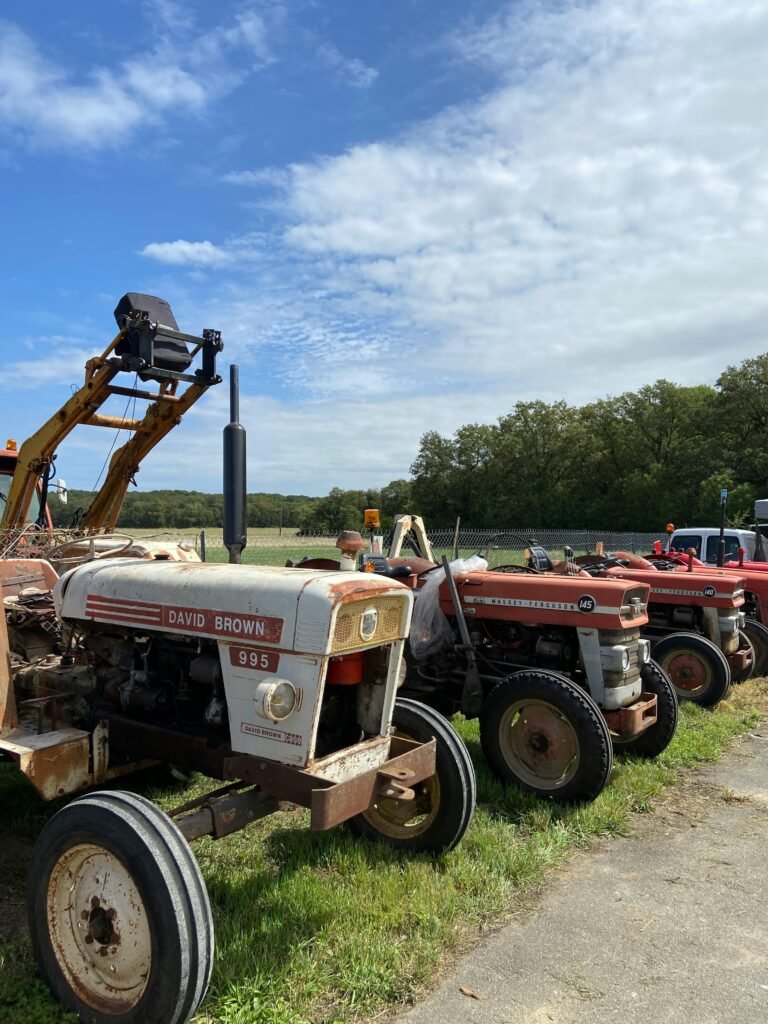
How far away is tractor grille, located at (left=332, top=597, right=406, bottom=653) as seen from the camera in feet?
9.23

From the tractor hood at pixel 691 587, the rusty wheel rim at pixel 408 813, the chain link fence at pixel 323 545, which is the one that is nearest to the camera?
the rusty wheel rim at pixel 408 813

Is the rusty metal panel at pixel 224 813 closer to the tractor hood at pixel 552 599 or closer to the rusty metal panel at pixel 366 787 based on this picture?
the rusty metal panel at pixel 366 787

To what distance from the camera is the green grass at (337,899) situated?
2643 millimetres

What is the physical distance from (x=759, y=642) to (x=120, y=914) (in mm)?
8295

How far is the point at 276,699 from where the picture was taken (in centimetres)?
275

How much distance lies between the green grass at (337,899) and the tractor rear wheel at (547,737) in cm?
14

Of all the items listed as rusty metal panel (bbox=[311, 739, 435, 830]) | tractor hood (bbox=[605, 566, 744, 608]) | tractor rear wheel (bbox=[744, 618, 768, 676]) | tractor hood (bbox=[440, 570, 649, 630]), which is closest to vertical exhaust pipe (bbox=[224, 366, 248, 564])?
rusty metal panel (bbox=[311, 739, 435, 830])

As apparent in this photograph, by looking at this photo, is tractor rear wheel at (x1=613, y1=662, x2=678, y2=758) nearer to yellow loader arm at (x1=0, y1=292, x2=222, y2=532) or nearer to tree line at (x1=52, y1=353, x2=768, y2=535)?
yellow loader arm at (x1=0, y1=292, x2=222, y2=532)

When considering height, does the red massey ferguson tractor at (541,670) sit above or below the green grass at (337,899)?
above

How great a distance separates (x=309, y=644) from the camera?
271cm

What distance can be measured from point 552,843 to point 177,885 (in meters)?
2.28

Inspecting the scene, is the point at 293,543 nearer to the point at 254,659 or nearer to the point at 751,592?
the point at 751,592

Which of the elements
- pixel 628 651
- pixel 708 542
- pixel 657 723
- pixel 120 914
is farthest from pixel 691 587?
pixel 120 914

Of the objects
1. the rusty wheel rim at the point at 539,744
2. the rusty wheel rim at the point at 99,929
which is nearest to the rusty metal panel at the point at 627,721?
the rusty wheel rim at the point at 539,744
